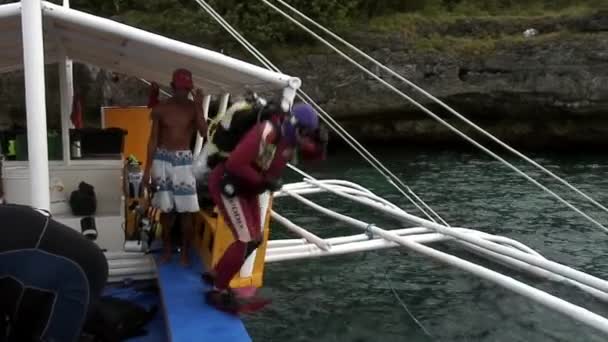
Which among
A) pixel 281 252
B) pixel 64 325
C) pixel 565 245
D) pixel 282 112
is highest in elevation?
pixel 282 112

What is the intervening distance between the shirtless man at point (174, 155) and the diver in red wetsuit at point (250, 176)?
2.81ft

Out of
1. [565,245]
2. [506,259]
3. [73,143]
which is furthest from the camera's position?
[565,245]

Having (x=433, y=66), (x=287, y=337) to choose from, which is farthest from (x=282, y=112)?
(x=433, y=66)

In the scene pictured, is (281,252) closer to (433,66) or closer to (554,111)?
(433,66)

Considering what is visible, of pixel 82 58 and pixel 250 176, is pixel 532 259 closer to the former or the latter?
pixel 250 176

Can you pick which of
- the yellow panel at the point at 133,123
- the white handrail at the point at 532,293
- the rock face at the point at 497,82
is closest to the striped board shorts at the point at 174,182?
the white handrail at the point at 532,293

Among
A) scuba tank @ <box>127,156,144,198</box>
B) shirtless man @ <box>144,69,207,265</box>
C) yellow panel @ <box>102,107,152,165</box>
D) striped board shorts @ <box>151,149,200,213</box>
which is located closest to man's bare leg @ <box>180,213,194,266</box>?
shirtless man @ <box>144,69,207,265</box>

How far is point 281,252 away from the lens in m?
6.55

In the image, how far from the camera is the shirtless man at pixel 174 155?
5.52 meters

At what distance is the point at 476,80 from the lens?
67.9ft

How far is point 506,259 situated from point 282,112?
116 inches

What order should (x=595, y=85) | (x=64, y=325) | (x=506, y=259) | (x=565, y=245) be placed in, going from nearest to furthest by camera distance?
(x=64, y=325) < (x=506, y=259) < (x=565, y=245) < (x=595, y=85)

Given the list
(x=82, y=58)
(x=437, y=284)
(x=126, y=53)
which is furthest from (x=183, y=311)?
(x=437, y=284)

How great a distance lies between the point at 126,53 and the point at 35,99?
1880 mm
